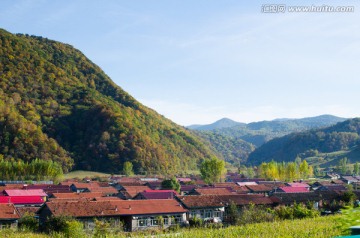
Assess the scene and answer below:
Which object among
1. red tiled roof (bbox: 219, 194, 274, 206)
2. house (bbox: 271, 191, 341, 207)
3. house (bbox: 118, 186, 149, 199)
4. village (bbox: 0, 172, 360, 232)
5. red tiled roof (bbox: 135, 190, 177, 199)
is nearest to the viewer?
village (bbox: 0, 172, 360, 232)

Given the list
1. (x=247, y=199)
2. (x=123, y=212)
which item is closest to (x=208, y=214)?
(x=247, y=199)

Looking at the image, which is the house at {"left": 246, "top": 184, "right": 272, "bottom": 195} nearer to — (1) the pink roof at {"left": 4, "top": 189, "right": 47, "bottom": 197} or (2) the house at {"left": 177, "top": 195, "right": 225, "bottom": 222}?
(2) the house at {"left": 177, "top": 195, "right": 225, "bottom": 222}

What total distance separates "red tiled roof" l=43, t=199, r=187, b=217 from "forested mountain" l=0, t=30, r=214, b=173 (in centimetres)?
7242

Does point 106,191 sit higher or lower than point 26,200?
lower

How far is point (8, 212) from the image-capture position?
34844 millimetres

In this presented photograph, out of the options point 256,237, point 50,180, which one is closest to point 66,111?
point 50,180

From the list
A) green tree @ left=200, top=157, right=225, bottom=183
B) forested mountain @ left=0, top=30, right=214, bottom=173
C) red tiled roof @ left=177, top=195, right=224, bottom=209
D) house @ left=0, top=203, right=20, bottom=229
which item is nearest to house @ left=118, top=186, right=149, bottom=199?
red tiled roof @ left=177, top=195, right=224, bottom=209

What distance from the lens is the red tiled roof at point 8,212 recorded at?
33.9 metres

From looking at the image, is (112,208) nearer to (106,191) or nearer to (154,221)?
(154,221)

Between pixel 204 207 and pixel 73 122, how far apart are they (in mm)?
94412

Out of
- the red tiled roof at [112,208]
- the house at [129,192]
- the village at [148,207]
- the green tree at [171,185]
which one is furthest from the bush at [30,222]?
the green tree at [171,185]

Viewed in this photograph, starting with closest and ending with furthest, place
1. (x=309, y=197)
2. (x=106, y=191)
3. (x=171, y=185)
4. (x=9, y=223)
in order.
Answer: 1. (x=9, y=223)
2. (x=309, y=197)
3. (x=106, y=191)
4. (x=171, y=185)

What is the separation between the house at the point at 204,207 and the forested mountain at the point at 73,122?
232 feet

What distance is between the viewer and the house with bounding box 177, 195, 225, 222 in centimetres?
4100
